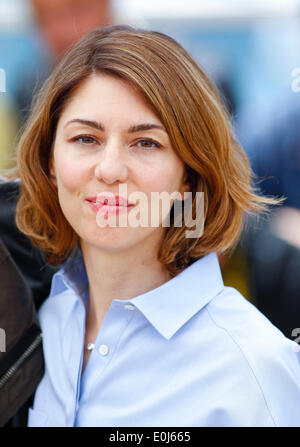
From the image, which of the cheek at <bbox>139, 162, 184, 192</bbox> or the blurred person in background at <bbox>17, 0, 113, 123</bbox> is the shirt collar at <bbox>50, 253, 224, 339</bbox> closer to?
the cheek at <bbox>139, 162, 184, 192</bbox>

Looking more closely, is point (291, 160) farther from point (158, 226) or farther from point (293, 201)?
point (158, 226)

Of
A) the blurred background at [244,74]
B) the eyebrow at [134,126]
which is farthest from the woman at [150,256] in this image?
the blurred background at [244,74]

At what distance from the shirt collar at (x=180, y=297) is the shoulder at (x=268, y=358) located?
0.23 ft

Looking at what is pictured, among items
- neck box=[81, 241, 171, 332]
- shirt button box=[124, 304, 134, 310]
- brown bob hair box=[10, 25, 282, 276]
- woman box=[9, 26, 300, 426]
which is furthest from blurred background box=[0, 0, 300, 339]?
shirt button box=[124, 304, 134, 310]

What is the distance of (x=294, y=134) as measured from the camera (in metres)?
2.13

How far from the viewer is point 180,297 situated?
1.29m

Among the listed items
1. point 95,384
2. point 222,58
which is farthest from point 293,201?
point 95,384

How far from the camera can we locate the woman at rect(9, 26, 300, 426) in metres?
1.15

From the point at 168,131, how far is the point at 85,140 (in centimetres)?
20

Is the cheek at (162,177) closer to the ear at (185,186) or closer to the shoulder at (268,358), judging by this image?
the ear at (185,186)

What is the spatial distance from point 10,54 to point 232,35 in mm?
954

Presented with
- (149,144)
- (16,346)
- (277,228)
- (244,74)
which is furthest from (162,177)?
(244,74)
